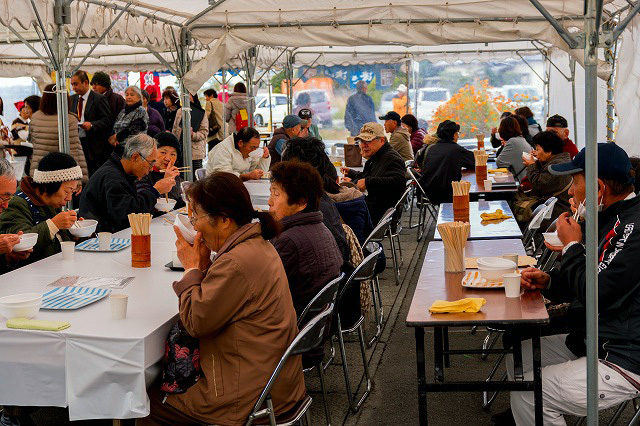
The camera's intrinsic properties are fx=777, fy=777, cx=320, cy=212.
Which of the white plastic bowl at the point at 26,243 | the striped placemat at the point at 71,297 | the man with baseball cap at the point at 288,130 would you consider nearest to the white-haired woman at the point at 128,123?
the man with baseball cap at the point at 288,130

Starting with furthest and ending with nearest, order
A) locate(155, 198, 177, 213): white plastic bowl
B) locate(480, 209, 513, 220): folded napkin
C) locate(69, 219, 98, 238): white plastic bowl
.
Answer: locate(155, 198, 177, 213): white plastic bowl → locate(480, 209, 513, 220): folded napkin → locate(69, 219, 98, 238): white plastic bowl

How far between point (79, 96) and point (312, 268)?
20.4 feet

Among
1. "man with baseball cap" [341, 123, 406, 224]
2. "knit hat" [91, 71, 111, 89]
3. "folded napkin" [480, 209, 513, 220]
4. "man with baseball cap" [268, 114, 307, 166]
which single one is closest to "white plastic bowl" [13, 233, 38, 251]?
"folded napkin" [480, 209, 513, 220]

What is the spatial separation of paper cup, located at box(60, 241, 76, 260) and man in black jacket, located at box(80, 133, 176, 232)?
0.97 m

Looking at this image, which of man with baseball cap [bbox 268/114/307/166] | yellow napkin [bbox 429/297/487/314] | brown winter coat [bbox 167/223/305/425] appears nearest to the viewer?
brown winter coat [bbox 167/223/305/425]

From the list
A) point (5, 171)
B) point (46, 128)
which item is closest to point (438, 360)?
point (5, 171)

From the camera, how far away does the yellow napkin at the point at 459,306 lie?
3.03m

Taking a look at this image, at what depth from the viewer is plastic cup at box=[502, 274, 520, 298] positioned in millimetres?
3211

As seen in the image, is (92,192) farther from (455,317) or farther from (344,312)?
(455,317)

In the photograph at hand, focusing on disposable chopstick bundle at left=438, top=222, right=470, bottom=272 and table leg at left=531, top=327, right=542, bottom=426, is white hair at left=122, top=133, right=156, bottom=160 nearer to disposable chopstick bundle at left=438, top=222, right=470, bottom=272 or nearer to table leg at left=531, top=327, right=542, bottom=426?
disposable chopstick bundle at left=438, top=222, right=470, bottom=272

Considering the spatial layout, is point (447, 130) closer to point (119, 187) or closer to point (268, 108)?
point (119, 187)

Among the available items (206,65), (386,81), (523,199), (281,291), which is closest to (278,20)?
(206,65)

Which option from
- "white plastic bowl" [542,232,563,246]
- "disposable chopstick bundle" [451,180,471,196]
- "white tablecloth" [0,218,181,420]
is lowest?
"white tablecloth" [0,218,181,420]

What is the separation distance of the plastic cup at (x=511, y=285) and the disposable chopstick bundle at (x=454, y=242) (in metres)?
0.44
